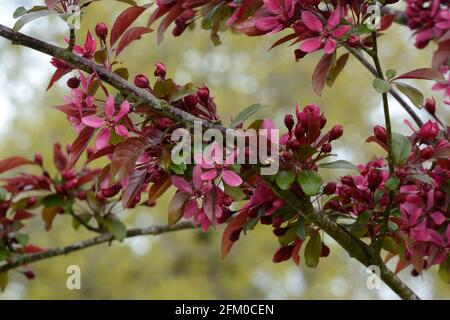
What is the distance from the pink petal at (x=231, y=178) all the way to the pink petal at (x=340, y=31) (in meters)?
0.33

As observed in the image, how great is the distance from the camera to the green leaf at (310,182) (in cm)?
124

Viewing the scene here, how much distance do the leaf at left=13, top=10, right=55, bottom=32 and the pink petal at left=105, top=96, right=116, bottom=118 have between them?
22cm

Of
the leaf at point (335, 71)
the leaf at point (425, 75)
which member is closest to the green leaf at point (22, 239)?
the leaf at point (335, 71)

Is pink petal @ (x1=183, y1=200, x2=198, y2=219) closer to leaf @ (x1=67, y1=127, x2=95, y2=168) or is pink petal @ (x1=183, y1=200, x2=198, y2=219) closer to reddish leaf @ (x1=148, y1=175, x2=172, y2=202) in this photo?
reddish leaf @ (x1=148, y1=175, x2=172, y2=202)

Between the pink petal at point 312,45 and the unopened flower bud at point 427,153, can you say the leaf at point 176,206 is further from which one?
the unopened flower bud at point 427,153

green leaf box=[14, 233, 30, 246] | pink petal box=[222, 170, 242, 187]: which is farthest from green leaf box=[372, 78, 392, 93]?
green leaf box=[14, 233, 30, 246]

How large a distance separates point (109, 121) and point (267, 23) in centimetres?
37

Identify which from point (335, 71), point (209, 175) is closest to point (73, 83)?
point (209, 175)

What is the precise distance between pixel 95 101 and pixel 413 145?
69 centimetres

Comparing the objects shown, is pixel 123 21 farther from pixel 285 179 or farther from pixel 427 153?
pixel 427 153

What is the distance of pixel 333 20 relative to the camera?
1.27 m

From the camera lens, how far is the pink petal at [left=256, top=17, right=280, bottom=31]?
1312mm

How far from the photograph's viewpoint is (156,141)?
1256 mm
